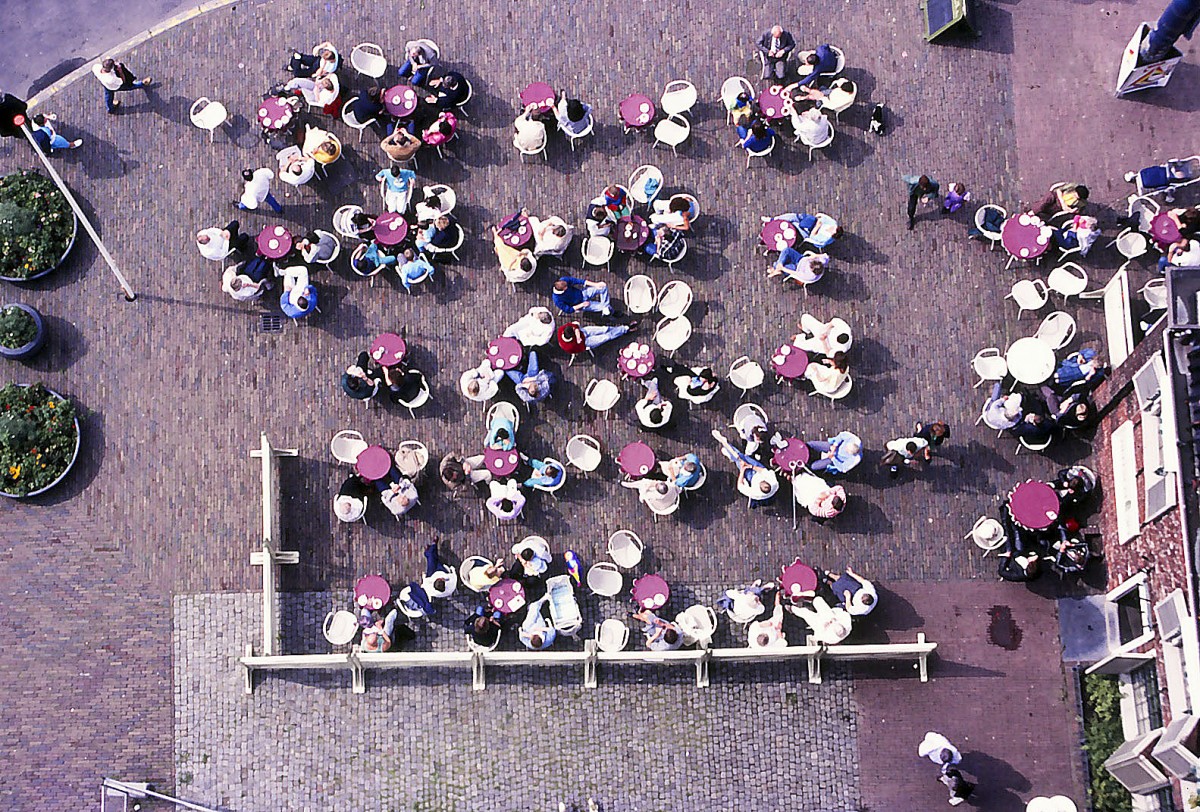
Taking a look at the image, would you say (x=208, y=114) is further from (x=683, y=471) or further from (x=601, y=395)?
(x=683, y=471)

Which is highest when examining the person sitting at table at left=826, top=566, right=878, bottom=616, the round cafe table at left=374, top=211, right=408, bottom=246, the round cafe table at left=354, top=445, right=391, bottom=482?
the round cafe table at left=374, top=211, right=408, bottom=246

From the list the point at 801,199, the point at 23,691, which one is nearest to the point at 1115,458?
the point at 801,199

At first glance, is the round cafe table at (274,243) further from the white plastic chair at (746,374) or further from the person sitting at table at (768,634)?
the person sitting at table at (768,634)

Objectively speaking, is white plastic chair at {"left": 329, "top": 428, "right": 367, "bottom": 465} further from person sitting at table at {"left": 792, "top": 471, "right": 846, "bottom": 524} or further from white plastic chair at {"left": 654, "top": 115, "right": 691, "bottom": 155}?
white plastic chair at {"left": 654, "top": 115, "right": 691, "bottom": 155}

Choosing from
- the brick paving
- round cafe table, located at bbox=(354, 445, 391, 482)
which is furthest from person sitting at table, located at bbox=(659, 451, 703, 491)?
round cafe table, located at bbox=(354, 445, 391, 482)

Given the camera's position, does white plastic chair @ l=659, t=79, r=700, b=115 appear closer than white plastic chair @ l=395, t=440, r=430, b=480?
No

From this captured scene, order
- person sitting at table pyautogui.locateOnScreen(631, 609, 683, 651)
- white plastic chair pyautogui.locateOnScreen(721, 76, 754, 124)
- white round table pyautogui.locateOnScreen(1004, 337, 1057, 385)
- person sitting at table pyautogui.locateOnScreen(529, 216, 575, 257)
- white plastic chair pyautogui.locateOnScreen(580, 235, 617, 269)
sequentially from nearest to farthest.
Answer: person sitting at table pyautogui.locateOnScreen(631, 609, 683, 651) → white round table pyautogui.locateOnScreen(1004, 337, 1057, 385) → person sitting at table pyautogui.locateOnScreen(529, 216, 575, 257) → white plastic chair pyautogui.locateOnScreen(580, 235, 617, 269) → white plastic chair pyautogui.locateOnScreen(721, 76, 754, 124)
